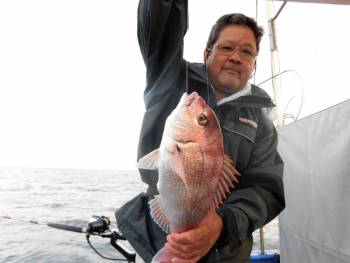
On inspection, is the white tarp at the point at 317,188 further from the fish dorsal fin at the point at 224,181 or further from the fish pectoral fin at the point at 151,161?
the fish pectoral fin at the point at 151,161

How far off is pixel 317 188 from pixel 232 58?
131cm

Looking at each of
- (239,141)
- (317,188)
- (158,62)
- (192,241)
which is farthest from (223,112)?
(317,188)

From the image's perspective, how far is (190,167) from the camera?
1428 millimetres

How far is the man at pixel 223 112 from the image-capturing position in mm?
1847

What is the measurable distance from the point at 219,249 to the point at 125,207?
613 millimetres

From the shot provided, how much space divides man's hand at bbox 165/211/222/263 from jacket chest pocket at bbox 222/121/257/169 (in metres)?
0.58

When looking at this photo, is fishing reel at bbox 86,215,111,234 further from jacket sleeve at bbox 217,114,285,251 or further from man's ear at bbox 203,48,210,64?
man's ear at bbox 203,48,210,64

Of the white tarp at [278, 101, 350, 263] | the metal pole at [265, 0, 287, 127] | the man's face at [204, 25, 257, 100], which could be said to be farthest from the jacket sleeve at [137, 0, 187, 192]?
the metal pole at [265, 0, 287, 127]

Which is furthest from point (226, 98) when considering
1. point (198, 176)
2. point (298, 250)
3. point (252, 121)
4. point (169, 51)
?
point (298, 250)

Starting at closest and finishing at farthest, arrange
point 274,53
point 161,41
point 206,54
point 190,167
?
point 190,167, point 161,41, point 206,54, point 274,53

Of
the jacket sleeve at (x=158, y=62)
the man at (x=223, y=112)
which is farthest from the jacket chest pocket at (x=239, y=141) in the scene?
the jacket sleeve at (x=158, y=62)

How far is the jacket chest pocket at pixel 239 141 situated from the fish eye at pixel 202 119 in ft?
1.98

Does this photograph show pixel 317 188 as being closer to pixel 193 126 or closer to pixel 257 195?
pixel 257 195

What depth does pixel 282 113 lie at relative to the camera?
3.92 m
